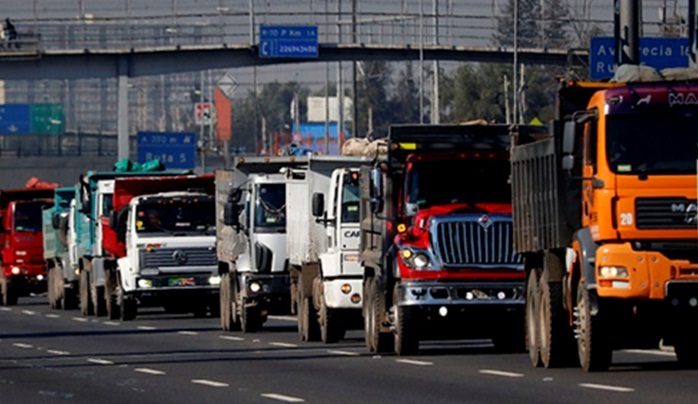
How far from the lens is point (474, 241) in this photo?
2614 centimetres

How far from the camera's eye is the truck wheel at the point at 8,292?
5478 cm

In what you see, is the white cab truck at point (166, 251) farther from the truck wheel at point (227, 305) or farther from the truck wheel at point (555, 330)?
the truck wheel at point (555, 330)

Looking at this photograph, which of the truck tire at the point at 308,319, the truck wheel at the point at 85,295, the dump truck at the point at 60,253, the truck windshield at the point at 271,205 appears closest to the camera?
the truck tire at the point at 308,319

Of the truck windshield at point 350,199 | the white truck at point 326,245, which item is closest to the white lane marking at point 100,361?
the white truck at point 326,245

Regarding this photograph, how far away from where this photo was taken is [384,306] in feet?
88.7

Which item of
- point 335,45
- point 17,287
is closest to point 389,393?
point 17,287

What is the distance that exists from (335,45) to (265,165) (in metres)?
52.8

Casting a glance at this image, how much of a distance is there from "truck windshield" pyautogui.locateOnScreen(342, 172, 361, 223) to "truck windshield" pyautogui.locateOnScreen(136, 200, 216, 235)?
38.5ft

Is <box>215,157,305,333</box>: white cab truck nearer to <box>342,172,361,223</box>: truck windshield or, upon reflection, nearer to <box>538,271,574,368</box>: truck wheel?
<box>342,172,361,223</box>: truck windshield

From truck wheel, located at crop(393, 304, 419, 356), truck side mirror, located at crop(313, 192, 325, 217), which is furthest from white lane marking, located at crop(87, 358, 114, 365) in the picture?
truck side mirror, located at crop(313, 192, 325, 217)

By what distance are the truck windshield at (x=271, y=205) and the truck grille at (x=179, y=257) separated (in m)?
6.62

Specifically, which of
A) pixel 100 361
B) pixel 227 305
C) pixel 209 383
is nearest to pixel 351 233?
pixel 100 361

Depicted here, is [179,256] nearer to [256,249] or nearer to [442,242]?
[256,249]

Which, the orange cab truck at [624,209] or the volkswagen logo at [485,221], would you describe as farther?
the volkswagen logo at [485,221]
